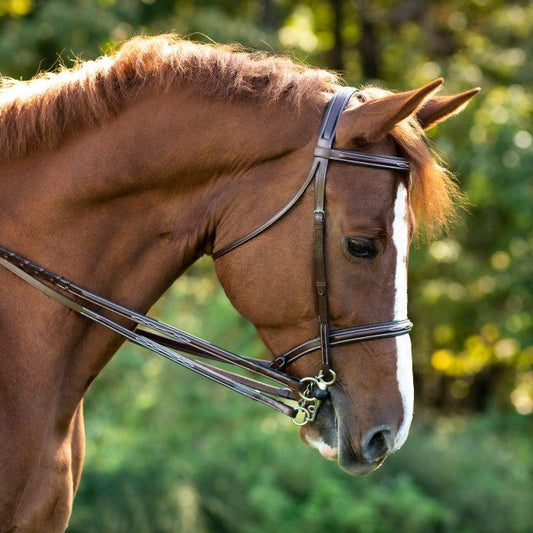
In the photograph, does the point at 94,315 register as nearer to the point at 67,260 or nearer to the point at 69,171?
the point at 67,260

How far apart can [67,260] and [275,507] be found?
191 inches

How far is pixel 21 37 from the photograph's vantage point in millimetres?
10945

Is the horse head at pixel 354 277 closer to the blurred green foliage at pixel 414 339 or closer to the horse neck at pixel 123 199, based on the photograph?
the horse neck at pixel 123 199

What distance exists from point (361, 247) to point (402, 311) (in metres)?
0.26

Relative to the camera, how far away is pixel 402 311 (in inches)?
108

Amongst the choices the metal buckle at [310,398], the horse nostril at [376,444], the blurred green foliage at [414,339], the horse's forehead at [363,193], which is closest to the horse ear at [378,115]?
the horse's forehead at [363,193]

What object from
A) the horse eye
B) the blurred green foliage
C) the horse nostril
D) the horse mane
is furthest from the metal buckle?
the blurred green foliage

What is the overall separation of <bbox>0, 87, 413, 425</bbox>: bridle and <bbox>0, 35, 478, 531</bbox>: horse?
25 mm

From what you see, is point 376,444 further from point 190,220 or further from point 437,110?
point 437,110

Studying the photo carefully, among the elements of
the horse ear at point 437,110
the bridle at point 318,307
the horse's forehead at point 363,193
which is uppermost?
the horse ear at point 437,110

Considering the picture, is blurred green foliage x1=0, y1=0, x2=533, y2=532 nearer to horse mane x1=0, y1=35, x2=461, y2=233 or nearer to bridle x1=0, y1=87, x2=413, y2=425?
horse mane x1=0, y1=35, x2=461, y2=233

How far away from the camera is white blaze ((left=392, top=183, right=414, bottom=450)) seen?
2719mm

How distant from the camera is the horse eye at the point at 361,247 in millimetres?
2707

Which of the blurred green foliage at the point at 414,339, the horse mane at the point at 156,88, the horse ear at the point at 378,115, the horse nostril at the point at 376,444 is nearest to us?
the horse ear at the point at 378,115
